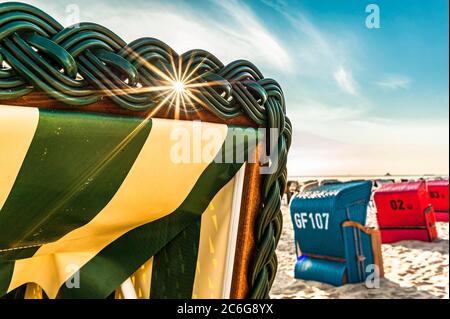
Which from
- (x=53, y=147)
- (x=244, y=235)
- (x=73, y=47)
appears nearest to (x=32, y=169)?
(x=53, y=147)

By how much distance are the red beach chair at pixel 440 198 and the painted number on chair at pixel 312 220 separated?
5550 millimetres

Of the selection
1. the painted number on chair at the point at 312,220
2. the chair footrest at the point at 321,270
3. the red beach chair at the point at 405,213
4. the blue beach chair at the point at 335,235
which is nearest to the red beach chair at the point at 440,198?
the red beach chair at the point at 405,213

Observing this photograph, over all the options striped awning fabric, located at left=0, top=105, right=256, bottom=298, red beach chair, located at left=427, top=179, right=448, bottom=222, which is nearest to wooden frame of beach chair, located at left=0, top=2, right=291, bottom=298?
striped awning fabric, located at left=0, top=105, right=256, bottom=298

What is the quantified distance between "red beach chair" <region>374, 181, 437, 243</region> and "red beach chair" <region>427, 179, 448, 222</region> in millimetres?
2312

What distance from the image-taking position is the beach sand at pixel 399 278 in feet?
13.6

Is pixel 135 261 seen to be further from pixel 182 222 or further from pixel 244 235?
pixel 244 235

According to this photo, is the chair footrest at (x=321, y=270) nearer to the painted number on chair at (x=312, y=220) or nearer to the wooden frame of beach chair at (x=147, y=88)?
the painted number on chair at (x=312, y=220)

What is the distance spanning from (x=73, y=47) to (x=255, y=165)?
466 millimetres

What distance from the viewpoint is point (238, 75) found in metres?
0.82

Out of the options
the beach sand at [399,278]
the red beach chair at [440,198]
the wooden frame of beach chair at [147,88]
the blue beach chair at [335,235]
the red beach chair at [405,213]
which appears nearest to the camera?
the wooden frame of beach chair at [147,88]

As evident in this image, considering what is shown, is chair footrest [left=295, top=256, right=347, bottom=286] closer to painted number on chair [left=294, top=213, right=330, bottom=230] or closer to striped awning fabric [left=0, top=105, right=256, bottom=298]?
painted number on chair [left=294, top=213, right=330, bottom=230]

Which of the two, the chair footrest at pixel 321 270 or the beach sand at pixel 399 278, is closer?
the beach sand at pixel 399 278

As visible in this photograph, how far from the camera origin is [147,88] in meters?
0.67

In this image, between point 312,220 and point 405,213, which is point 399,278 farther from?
point 405,213
